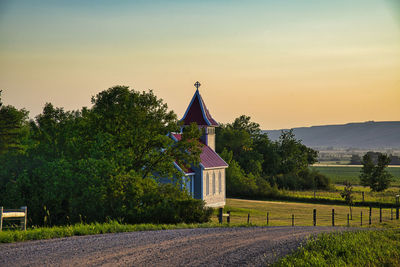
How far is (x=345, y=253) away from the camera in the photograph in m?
15.4

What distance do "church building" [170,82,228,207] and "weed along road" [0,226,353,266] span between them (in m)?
27.7

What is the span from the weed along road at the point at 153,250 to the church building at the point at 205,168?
2768cm

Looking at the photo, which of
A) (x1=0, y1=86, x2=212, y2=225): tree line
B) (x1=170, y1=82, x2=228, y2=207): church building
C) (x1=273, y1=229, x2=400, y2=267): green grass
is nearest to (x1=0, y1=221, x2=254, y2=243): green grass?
(x1=0, y1=86, x2=212, y2=225): tree line

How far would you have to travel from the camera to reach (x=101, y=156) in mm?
29547

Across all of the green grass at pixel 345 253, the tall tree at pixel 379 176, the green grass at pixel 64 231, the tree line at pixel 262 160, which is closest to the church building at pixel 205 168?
the tree line at pixel 262 160

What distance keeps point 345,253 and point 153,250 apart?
582cm

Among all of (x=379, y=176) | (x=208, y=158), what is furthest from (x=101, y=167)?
(x=379, y=176)

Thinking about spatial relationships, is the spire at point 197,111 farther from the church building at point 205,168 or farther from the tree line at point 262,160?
the tree line at point 262,160

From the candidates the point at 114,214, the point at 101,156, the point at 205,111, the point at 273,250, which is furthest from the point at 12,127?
the point at 273,250

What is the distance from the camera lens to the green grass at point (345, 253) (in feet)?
45.4

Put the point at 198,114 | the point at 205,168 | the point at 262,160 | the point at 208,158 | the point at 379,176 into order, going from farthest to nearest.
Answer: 1. the point at 262,160
2. the point at 379,176
3. the point at 198,114
4. the point at 208,158
5. the point at 205,168

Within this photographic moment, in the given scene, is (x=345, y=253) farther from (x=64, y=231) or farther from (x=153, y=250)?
(x=64, y=231)

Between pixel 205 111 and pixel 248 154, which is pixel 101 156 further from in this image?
pixel 248 154

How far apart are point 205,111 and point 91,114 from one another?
20725 millimetres
